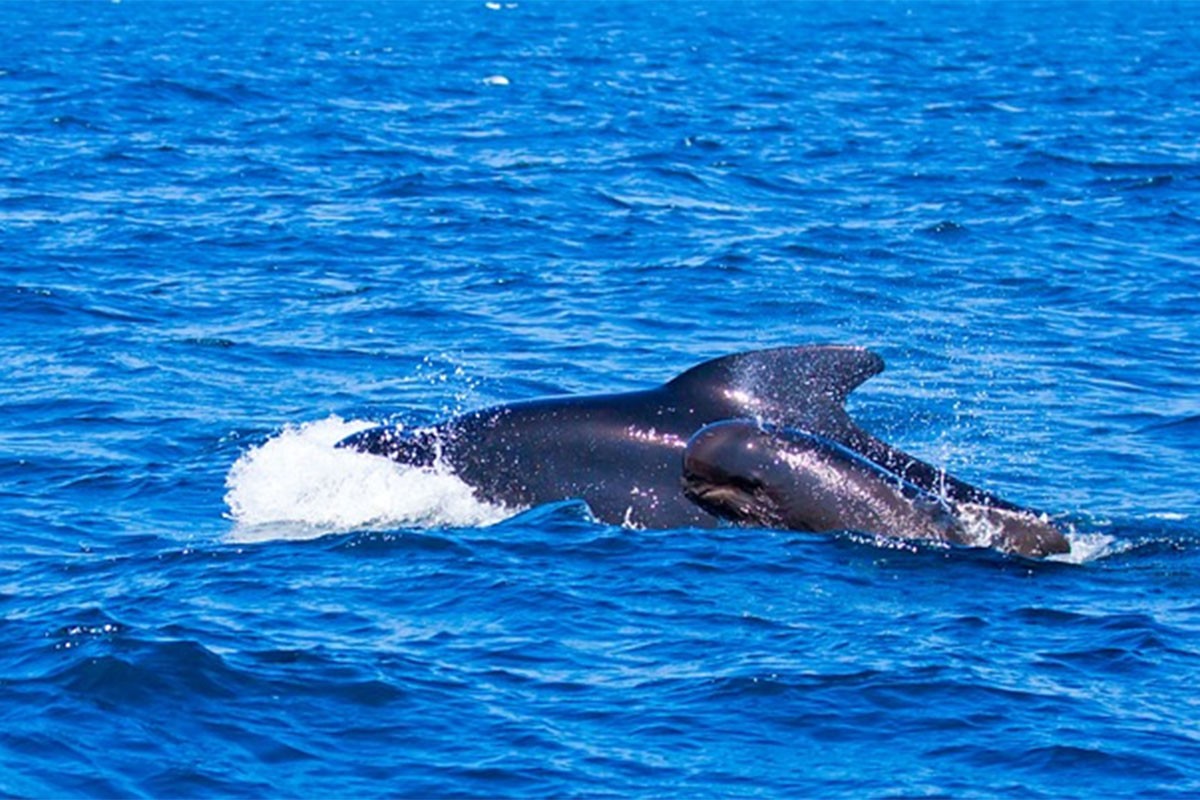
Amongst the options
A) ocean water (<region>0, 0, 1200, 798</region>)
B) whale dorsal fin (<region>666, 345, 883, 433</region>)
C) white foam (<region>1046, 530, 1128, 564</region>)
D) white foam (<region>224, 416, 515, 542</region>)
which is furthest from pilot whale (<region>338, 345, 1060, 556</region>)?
white foam (<region>1046, 530, 1128, 564</region>)

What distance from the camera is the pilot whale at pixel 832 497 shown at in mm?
13781

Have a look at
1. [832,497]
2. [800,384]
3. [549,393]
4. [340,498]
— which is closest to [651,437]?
[800,384]

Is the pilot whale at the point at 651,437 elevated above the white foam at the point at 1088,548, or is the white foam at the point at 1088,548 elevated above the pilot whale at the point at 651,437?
the pilot whale at the point at 651,437

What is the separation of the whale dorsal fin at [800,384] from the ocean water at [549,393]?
2.95 ft

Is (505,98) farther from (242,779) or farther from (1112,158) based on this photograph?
(242,779)

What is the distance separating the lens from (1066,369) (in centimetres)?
2112

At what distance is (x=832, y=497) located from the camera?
1388 cm

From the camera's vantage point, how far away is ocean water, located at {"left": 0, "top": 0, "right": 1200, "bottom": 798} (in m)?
11.0

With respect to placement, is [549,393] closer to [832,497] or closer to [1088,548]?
[832,497]

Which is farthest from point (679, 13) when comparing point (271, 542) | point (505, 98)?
point (271, 542)

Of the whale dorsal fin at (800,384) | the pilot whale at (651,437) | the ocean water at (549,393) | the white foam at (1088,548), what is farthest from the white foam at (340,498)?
the white foam at (1088,548)

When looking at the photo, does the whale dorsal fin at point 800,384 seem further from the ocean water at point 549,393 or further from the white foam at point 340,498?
the white foam at point 340,498

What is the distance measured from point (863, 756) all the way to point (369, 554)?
4.52 metres

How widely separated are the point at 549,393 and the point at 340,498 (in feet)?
14.9
